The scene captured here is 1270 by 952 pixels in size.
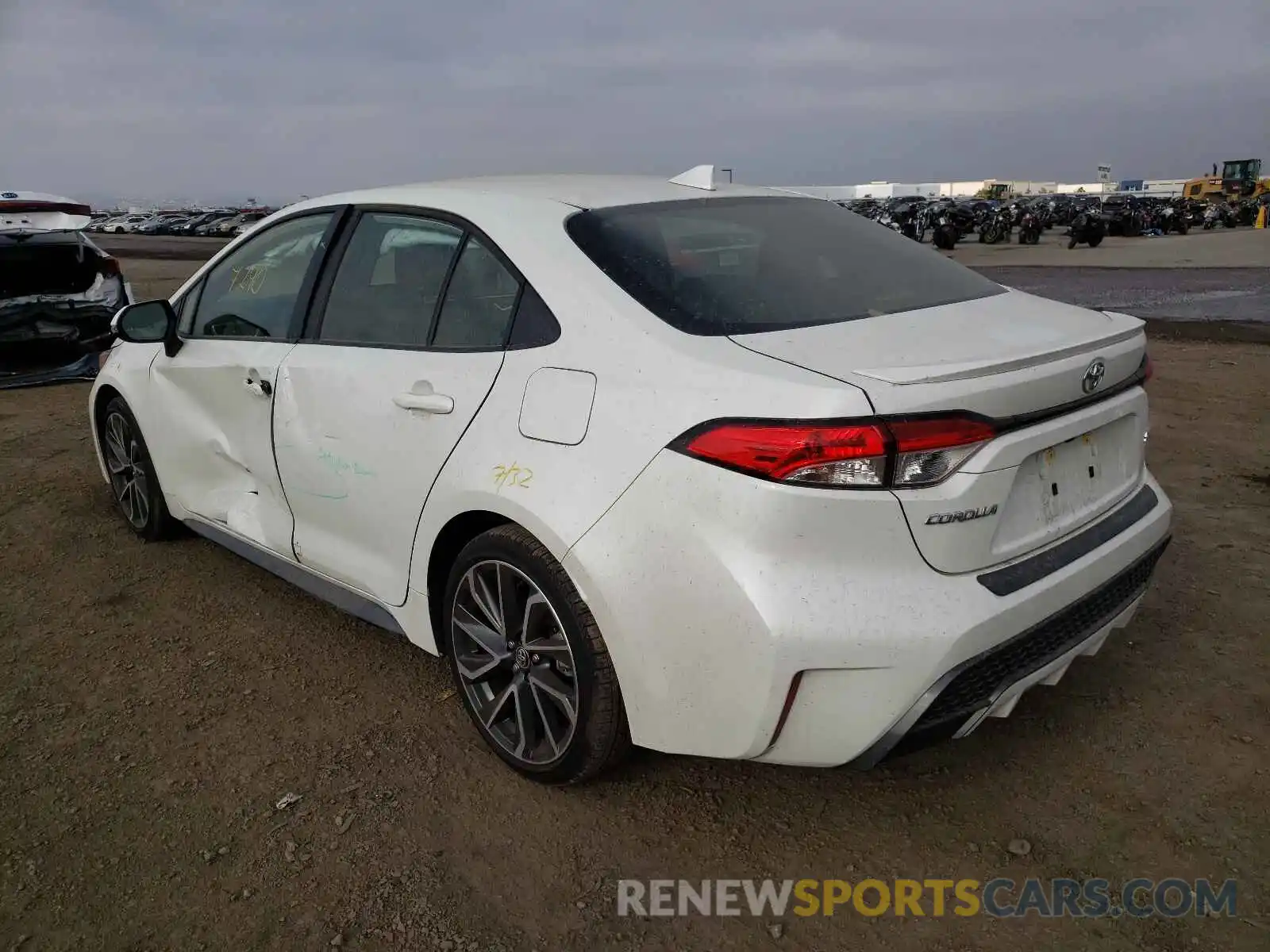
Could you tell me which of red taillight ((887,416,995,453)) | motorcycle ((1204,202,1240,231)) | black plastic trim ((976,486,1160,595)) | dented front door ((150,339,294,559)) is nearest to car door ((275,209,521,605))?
dented front door ((150,339,294,559))

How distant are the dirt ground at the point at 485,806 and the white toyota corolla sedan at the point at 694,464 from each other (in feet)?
0.99

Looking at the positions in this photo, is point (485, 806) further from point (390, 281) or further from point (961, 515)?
point (390, 281)

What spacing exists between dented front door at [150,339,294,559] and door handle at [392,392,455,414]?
75 cm

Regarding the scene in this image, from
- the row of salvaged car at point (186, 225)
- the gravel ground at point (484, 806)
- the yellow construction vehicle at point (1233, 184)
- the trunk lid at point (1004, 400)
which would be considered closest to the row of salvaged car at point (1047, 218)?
the yellow construction vehicle at point (1233, 184)

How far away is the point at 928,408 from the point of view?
199 centimetres

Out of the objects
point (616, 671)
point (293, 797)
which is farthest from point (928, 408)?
point (293, 797)

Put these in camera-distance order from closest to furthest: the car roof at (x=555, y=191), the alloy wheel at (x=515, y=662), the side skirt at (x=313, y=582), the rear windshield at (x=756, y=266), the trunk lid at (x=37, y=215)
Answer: the rear windshield at (x=756, y=266)
the alloy wheel at (x=515, y=662)
the car roof at (x=555, y=191)
the side skirt at (x=313, y=582)
the trunk lid at (x=37, y=215)

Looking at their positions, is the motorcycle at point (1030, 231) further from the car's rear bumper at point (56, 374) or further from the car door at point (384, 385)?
the car door at point (384, 385)

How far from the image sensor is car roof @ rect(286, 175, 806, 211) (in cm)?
287

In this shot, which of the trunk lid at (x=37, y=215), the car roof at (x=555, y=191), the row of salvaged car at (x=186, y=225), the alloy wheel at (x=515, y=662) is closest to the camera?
the alloy wheel at (x=515, y=662)

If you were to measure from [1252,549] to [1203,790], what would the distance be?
1982 mm

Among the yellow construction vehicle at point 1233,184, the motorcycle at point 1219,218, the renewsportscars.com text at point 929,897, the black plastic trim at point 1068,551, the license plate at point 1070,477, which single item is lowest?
the renewsportscars.com text at point 929,897

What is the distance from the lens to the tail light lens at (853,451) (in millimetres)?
1977

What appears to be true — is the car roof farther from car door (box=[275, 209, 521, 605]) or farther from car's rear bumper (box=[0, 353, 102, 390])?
car's rear bumper (box=[0, 353, 102, 390])
